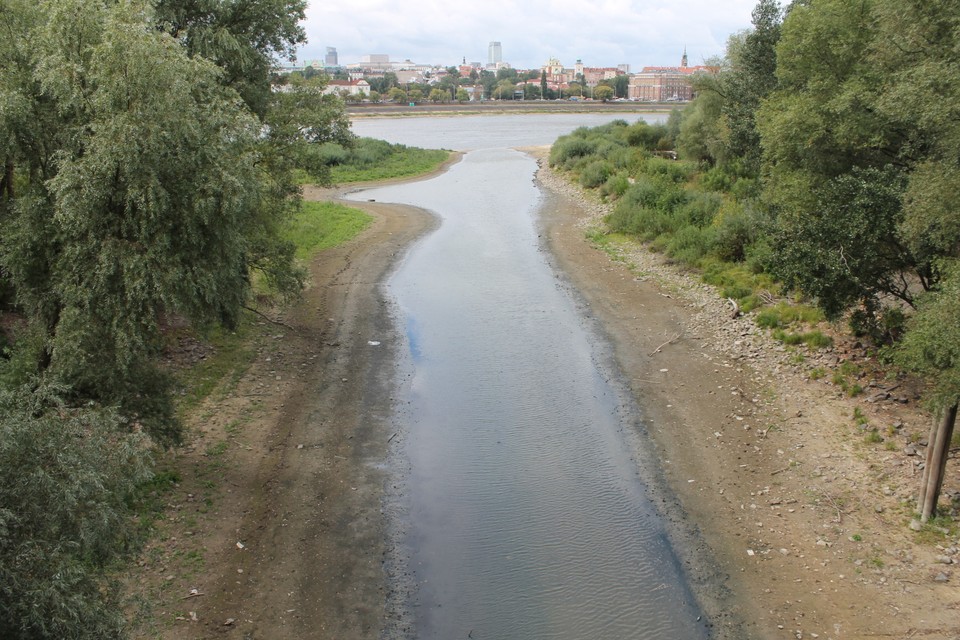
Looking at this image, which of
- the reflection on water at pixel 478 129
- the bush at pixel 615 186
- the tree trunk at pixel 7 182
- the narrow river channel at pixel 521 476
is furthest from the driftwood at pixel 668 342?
the reflection on water at pixel 478 129

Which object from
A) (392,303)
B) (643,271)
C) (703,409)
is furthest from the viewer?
(643,271)

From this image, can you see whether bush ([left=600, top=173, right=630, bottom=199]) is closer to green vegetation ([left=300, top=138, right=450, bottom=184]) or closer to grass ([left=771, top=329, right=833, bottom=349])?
green vegetation ([left=300, top=138, right=450, bottom=184])

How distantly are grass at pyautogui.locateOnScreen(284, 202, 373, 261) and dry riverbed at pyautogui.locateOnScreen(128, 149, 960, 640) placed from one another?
10904 mm

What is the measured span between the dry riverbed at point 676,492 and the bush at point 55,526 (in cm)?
105

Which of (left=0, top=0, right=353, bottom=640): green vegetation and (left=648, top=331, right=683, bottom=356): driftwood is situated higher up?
(left=0, top=0, right=353, bottom=640): green vegetation

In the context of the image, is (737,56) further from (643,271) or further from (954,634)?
(954,634)

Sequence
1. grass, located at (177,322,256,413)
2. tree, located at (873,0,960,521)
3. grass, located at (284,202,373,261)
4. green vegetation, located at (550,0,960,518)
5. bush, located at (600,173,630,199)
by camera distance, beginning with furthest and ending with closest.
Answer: bush, located at (600,173,630,199) → grass, located at (284,202,373,261) → grass, located at (177,322,256,413) → green vegetation, located at (550,0,960,518) → tree, located at (873,0,960,521)

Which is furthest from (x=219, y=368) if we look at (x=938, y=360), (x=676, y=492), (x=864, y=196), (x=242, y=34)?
(x=938, y=360)

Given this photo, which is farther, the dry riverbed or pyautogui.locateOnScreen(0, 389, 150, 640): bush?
the dry riverbed

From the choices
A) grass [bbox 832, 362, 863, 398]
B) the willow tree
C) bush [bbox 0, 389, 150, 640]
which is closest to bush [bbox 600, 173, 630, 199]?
grass [bbox 832, 362, 863, 398]

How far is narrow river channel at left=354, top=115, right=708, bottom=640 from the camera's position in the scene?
12.4 meters

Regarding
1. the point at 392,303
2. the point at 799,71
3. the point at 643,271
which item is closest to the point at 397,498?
the point at 392,303

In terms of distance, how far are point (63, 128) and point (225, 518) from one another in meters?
7.34

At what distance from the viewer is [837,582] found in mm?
12461
